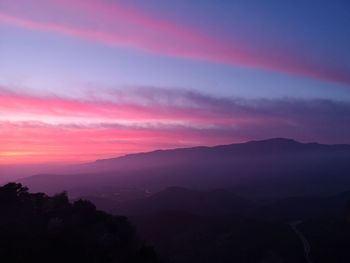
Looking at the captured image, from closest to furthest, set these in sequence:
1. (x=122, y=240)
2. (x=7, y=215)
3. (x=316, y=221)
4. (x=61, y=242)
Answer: (x=61, y=242) < (x=7, y=215) < (x=122, y=240) < (x=316, y=221)

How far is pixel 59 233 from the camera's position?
178 ft

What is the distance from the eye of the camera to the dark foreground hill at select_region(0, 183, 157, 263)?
158ft

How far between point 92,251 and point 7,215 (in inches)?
568

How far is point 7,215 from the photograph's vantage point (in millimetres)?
59062

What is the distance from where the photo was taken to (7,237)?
162 feet

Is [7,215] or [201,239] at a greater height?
[7,215]

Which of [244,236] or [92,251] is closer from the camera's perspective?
[92,251]

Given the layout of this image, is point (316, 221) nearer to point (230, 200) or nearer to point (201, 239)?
point (201, 239)

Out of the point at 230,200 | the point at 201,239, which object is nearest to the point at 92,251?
the point at 201,239

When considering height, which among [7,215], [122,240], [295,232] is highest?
[7,215]

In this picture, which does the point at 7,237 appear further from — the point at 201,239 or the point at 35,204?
the point at 201,239

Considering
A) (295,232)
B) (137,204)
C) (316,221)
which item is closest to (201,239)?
(295,232)

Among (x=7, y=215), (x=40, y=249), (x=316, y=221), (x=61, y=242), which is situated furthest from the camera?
(x=316, y=221)

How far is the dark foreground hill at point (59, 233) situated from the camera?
4812 centimetres
